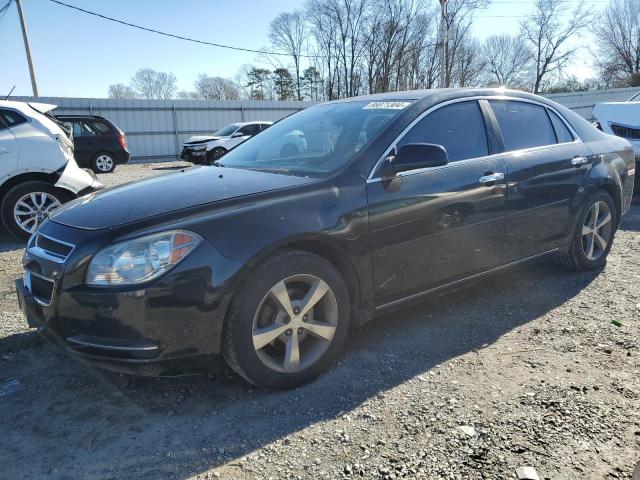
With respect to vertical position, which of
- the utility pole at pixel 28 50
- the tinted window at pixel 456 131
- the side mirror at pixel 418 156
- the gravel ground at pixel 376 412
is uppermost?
the utility pole at pixel 28 50

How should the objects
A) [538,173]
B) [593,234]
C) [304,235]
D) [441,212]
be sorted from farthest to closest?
1. [593,234]
2. [538,173]
3. [441,212]
4. [304,235]

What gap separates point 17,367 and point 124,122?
2061cm

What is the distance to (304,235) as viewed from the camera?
104 inches

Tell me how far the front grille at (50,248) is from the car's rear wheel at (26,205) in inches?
142

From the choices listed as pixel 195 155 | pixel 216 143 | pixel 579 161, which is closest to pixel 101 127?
pixel 195 155

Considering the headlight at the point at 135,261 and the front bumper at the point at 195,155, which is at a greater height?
the headlight at the point at 135,261

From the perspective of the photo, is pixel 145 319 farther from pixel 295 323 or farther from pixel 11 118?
pixel 11 118

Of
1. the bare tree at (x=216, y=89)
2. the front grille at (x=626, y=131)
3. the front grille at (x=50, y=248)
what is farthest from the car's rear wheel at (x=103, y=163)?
the bare tree at (x=216, y=89)

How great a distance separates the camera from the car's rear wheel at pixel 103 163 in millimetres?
15047

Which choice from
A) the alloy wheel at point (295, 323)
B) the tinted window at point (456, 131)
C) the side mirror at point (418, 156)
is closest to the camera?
the alloy wheel at point (295, 323)

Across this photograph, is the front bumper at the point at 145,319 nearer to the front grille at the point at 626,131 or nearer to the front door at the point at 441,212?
the front door at the point at 441,212

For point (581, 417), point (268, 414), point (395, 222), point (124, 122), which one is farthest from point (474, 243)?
point (124, 122)

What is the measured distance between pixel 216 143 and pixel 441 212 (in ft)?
48.5

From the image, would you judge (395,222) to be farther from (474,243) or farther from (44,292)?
(44,292)
